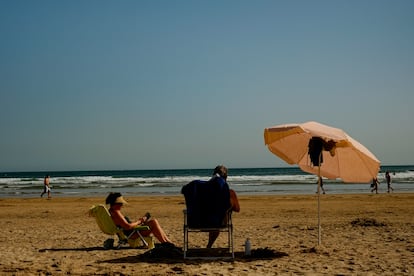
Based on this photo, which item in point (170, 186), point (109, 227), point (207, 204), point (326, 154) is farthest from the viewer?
point (170, 186)

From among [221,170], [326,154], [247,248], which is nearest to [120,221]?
[221,170]

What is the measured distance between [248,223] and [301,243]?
3599mm

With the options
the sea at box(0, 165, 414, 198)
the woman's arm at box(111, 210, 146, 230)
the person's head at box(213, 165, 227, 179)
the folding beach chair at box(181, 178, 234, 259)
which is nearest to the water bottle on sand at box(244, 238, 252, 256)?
the folding beach chair at box(181, 178, 234, 259)

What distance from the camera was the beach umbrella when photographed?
284 inches

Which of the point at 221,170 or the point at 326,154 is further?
the point at 326,154

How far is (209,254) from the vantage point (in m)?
7.14

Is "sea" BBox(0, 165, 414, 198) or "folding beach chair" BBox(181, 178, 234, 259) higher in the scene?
"folding beach chair" BBox(181, 178, 234, 259)

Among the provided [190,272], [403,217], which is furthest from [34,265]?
[403,217]

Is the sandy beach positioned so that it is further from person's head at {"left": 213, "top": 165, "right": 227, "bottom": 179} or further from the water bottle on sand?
person's head at {"left": 213, "top": 165, "right": 227, "bottom": 179}

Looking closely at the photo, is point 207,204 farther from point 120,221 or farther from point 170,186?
point 170,186

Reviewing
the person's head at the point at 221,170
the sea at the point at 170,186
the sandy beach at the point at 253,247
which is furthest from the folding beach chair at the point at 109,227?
the sea at the point at 170,186

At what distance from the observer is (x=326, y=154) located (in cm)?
801

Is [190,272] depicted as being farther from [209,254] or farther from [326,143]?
[326,143]

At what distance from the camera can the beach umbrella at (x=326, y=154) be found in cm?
721
